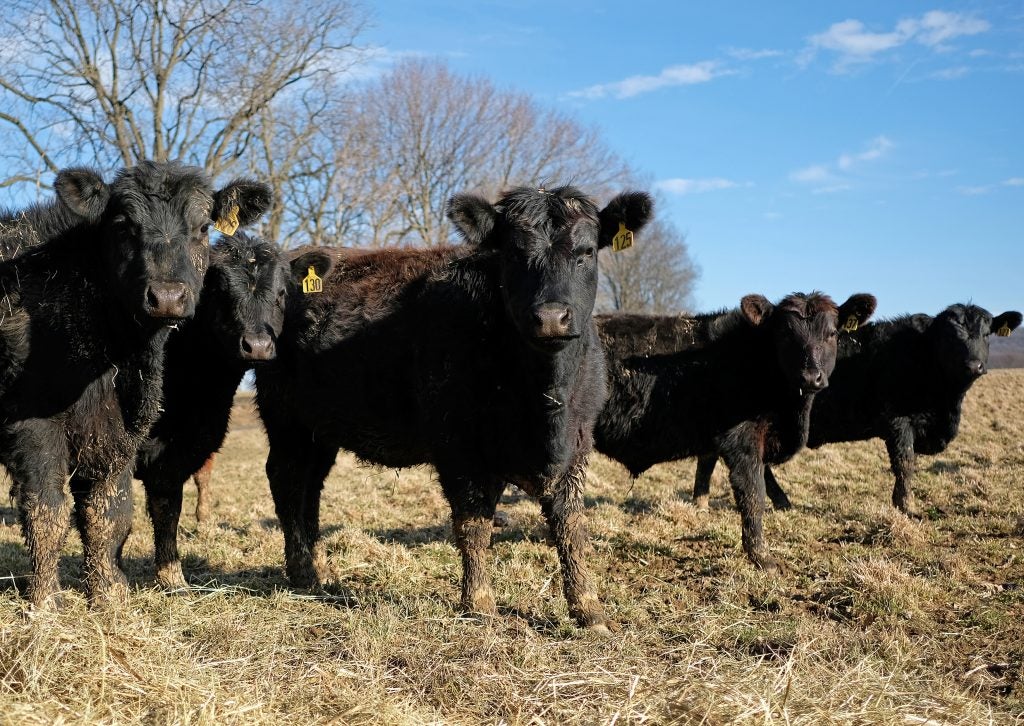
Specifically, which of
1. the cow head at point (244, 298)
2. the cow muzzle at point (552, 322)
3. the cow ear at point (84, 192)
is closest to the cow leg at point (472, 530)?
the cow muzzle at point (552, 322)

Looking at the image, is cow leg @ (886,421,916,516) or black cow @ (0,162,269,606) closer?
black cow @ (0,162,269,606)

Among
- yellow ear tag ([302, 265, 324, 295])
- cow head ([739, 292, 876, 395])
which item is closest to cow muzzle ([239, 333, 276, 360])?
yellow ear tag ([302, 265, 324, 295])

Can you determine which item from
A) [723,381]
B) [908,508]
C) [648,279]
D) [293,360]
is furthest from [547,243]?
[648,279]

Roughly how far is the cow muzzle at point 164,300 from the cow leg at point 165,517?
2192mm

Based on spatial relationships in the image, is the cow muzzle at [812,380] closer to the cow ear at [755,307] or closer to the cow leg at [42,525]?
the cow ear at [755,307]

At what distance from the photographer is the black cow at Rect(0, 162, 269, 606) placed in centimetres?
494

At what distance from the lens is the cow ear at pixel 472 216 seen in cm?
551

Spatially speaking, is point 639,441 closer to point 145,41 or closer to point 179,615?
point 179,615

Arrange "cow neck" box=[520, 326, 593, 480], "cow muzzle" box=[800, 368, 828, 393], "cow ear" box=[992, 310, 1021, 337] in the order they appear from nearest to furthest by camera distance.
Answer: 1. "cow neck" box=[520, 326, 593, 480]
2. "cow muzzle" box=[800, 368, 828, 393]
3. "cow ear" box=[992, 310, 1021, 337]

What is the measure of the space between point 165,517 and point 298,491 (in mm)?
1076

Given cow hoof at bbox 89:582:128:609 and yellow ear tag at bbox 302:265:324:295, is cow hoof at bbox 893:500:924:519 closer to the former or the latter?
yellow ear tag at bbox 302:265:324:295

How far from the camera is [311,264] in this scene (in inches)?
278

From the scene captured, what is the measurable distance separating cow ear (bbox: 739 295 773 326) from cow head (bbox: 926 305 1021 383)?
3861 mm

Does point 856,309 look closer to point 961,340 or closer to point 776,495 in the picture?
point 776,495
